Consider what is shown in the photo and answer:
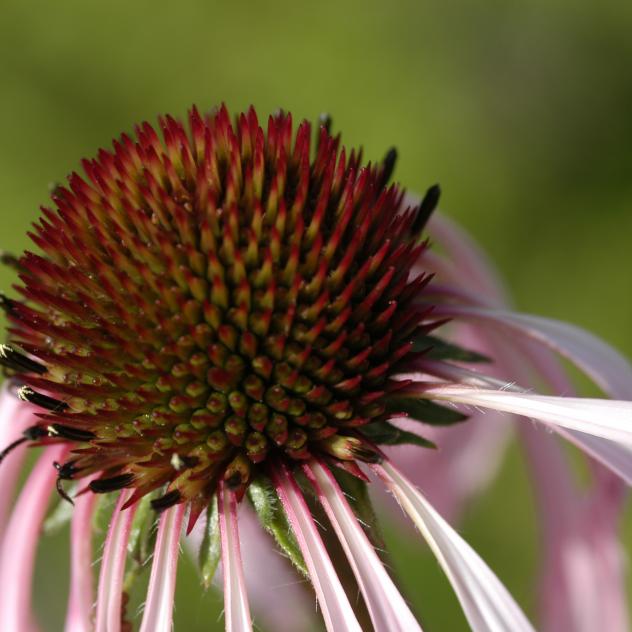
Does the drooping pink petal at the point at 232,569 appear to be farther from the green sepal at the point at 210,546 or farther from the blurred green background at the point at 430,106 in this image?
the blurred green background at the point at 430,106

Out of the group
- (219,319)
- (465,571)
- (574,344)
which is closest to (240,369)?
(219,319)

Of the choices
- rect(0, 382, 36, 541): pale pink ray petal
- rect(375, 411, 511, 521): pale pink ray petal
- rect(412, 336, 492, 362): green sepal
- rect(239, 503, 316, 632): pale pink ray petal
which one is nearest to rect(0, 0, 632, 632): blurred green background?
rect(375, 411, 511, 521): pale pink ray petal

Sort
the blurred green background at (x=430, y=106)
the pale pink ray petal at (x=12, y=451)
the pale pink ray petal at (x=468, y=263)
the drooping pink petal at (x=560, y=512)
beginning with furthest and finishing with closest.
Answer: the blurred green background at (x=430, y=106), the pale pink ray petal at (x=468, y=263), the drooping pink petal at (x=560, y=512), the pale pink ray petal at (x=12, y=451)

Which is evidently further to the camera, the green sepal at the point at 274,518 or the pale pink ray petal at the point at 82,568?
the pale pink ray petal at the point at 82,568

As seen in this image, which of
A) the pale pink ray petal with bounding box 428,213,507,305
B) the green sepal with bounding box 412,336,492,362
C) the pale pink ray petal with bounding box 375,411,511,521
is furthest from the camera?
the pale pink ray petal with bounding box 375,411,511,521

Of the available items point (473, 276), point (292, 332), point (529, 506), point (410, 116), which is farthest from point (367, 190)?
point (410, 116)

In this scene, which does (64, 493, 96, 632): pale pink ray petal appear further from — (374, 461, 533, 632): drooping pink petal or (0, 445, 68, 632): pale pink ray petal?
(374, 461, 533, 632): drooping pink petal

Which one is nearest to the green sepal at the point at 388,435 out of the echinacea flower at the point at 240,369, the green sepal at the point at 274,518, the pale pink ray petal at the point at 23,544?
the echinacea flower at the point at 240,369
